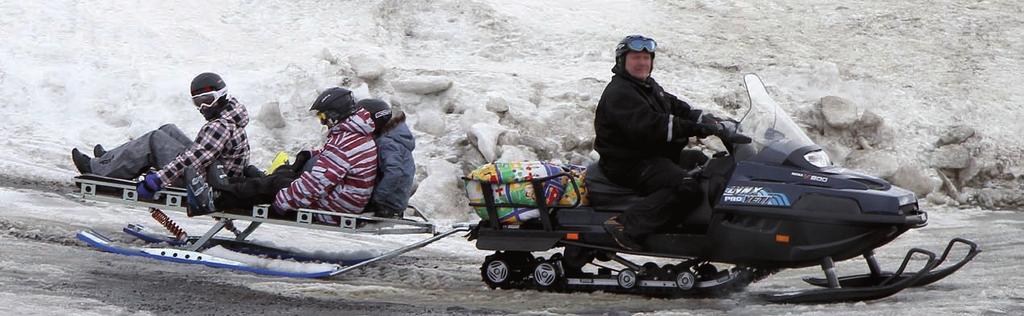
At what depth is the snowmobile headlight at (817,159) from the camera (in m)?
7.45

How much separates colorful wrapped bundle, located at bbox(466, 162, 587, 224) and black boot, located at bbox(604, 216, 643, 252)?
0.35m

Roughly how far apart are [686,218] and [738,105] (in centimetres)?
868

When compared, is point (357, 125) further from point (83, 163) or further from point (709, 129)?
point (709, 129)

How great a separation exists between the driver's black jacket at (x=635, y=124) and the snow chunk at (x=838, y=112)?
23.9 ft

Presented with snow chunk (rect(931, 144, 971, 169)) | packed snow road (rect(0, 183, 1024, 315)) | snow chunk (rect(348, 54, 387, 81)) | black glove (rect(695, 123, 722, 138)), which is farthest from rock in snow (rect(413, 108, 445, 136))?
black glove (rect(695, 123, 722, 138))

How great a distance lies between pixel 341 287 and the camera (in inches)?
331

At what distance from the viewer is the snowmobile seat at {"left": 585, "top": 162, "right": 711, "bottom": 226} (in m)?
8.03

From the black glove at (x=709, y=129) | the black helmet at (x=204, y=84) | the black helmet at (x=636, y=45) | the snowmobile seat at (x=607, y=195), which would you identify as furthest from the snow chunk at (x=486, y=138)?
the black glove at (x=709, y=129)

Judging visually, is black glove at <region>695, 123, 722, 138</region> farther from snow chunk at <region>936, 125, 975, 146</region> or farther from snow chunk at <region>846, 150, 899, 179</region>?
snow chunk at <region>936, 125, 975, 146</region>

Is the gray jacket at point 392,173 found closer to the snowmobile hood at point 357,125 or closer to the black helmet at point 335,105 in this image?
the snowmobile hood at point 357,125

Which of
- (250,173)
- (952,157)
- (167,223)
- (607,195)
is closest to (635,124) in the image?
(607,195)

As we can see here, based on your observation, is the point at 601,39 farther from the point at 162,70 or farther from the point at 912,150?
the point at 162,70

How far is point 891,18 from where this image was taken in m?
20.5

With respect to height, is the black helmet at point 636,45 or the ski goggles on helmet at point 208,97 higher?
the black helmet at point 636,45
